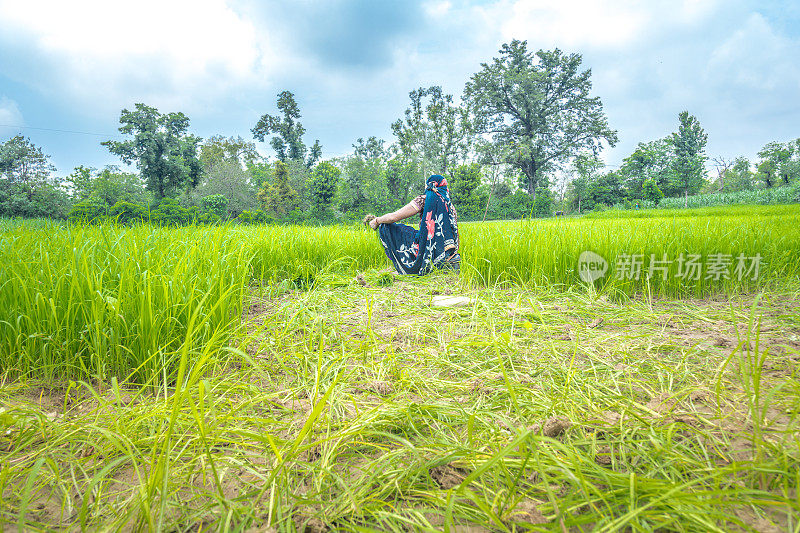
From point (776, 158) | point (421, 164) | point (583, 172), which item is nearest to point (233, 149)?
point (421, 164)

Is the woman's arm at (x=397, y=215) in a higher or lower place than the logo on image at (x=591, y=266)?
higher

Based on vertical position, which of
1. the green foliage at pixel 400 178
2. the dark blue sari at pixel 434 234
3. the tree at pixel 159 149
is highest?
the tree at pixel 159 149

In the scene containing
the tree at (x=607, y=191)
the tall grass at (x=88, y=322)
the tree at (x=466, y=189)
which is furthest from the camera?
the tree at (x=607, y=191)

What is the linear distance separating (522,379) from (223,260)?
1.67m

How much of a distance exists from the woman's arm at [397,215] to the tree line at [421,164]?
13.5 m

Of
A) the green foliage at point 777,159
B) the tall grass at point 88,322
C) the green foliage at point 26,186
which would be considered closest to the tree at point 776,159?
the green foliage at point 777,159

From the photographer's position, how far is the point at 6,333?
1320 mm

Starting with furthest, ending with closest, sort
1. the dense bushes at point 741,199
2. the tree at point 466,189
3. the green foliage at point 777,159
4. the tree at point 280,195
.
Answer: the green foliage at point 777,159, the tree at point 466,189, the dense bushes at point 741,199, the tree at point 280,195

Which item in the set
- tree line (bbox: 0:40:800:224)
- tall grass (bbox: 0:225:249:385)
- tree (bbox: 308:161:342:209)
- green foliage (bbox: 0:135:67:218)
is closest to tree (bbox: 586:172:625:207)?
tree line (bbox: 0:40:800:224)

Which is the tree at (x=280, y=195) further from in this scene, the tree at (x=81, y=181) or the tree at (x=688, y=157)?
the tree at (x=688, y=157)

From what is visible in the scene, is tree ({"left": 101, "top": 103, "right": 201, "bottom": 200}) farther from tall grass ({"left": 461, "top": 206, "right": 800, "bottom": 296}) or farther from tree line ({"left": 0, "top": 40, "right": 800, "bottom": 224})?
tall grass ({"left": 461, "top": 206, "right": 800, "bottom": 296})

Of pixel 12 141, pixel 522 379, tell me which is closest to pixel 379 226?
pixel 522 379

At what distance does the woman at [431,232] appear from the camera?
3.35m

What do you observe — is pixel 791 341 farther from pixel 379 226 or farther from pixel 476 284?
pixel 379 226
